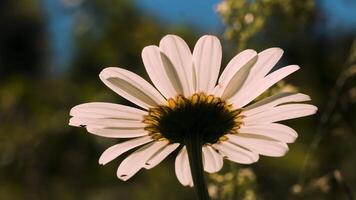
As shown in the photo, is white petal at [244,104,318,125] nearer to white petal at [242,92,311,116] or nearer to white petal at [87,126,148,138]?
white petal at [242,92,311,116]

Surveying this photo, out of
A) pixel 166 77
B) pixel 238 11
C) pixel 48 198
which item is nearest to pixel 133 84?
pixel 166 77

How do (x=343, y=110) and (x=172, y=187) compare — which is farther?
(x=172, y=187)

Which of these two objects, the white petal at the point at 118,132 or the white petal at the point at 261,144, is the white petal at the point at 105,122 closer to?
the white petal at the point at 118,132

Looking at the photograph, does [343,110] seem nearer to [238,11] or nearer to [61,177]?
[238,11]

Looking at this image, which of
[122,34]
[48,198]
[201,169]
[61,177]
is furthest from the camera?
[122,34]

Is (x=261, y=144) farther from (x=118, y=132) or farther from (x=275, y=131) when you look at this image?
(x=118, y=132)

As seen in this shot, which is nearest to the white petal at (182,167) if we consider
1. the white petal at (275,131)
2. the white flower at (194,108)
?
the white flower at (194,108)

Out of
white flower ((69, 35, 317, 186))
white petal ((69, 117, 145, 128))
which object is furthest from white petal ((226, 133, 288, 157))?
white petal ((69, 117, 145, 128))
